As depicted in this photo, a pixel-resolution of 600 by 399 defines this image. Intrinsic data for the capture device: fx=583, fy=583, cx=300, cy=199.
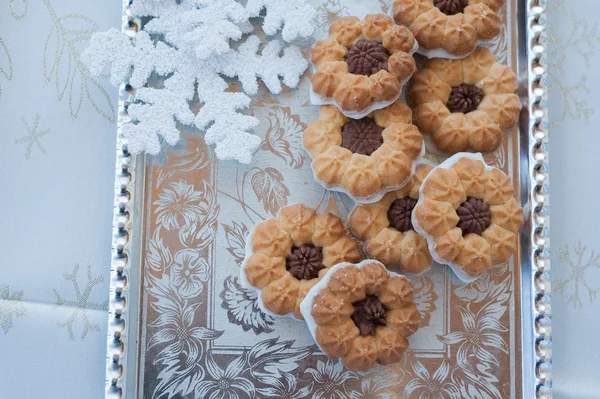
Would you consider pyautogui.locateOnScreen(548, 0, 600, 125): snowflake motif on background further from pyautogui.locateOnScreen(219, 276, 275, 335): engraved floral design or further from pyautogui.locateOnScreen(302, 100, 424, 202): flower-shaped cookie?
pyautogui.locateOnScreen(219, 276, 275, 335): engraved floral design

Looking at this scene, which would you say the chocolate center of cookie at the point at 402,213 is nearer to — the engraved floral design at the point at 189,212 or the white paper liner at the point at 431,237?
the white paper liner at the point at 431,237

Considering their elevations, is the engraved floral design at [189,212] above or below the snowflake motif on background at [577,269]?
above

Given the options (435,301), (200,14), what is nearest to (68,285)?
(200,14)

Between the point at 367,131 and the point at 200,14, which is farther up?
the point at 200,14

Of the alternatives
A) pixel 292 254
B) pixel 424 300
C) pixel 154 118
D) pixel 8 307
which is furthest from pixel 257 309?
pixel 8 307

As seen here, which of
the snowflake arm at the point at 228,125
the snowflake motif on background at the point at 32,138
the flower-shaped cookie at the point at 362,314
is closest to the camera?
the flower-shaped cookie at the point at 362,314

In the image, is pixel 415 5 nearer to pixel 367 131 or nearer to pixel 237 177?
pixel 367 131

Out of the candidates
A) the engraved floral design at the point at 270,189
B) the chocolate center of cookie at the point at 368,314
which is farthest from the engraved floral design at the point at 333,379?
the engraved floral design at the point at 270,189
